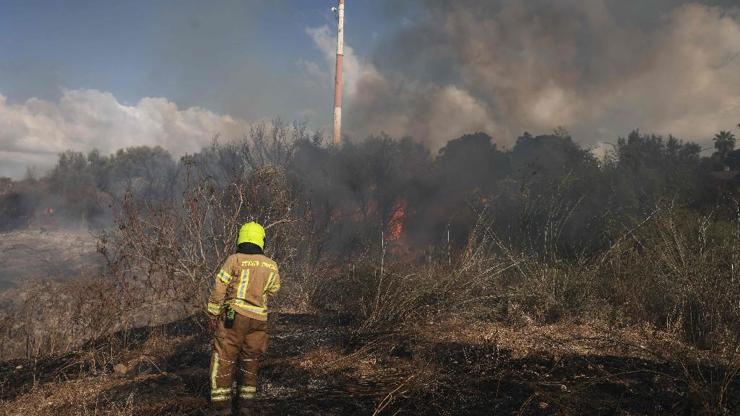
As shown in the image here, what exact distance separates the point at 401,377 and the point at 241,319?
172 centimetres

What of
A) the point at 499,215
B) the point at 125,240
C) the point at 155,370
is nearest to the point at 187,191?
the point at 125,240

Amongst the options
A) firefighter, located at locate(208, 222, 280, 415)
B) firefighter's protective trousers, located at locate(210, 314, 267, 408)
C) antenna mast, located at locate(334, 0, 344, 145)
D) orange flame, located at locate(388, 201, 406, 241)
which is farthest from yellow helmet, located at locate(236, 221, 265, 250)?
antenna mast, located at locate(334, 0, 344, 145)

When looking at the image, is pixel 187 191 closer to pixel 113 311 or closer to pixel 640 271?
pixel 113 311

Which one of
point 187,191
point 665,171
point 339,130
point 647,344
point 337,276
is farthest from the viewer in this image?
point 339,130

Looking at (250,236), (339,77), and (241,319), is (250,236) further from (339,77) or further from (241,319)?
(339,77)

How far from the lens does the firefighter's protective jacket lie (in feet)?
13.7

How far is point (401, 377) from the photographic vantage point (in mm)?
4766

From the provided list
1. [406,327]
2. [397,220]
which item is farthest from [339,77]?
[406,327]

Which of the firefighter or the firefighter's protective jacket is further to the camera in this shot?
the firefighter's protective jacket

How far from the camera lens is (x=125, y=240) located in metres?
6.51

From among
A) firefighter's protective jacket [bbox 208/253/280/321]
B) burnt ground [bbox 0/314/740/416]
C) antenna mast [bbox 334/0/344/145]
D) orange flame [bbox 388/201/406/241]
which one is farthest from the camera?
antenna mast [bbox 334/0/344/145]

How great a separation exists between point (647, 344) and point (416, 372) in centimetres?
290

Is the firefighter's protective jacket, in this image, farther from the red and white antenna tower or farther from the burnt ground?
the red and white antenna tower

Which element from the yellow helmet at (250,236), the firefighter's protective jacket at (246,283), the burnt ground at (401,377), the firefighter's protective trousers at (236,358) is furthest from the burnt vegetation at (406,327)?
the yellow helmet at (250,236)
